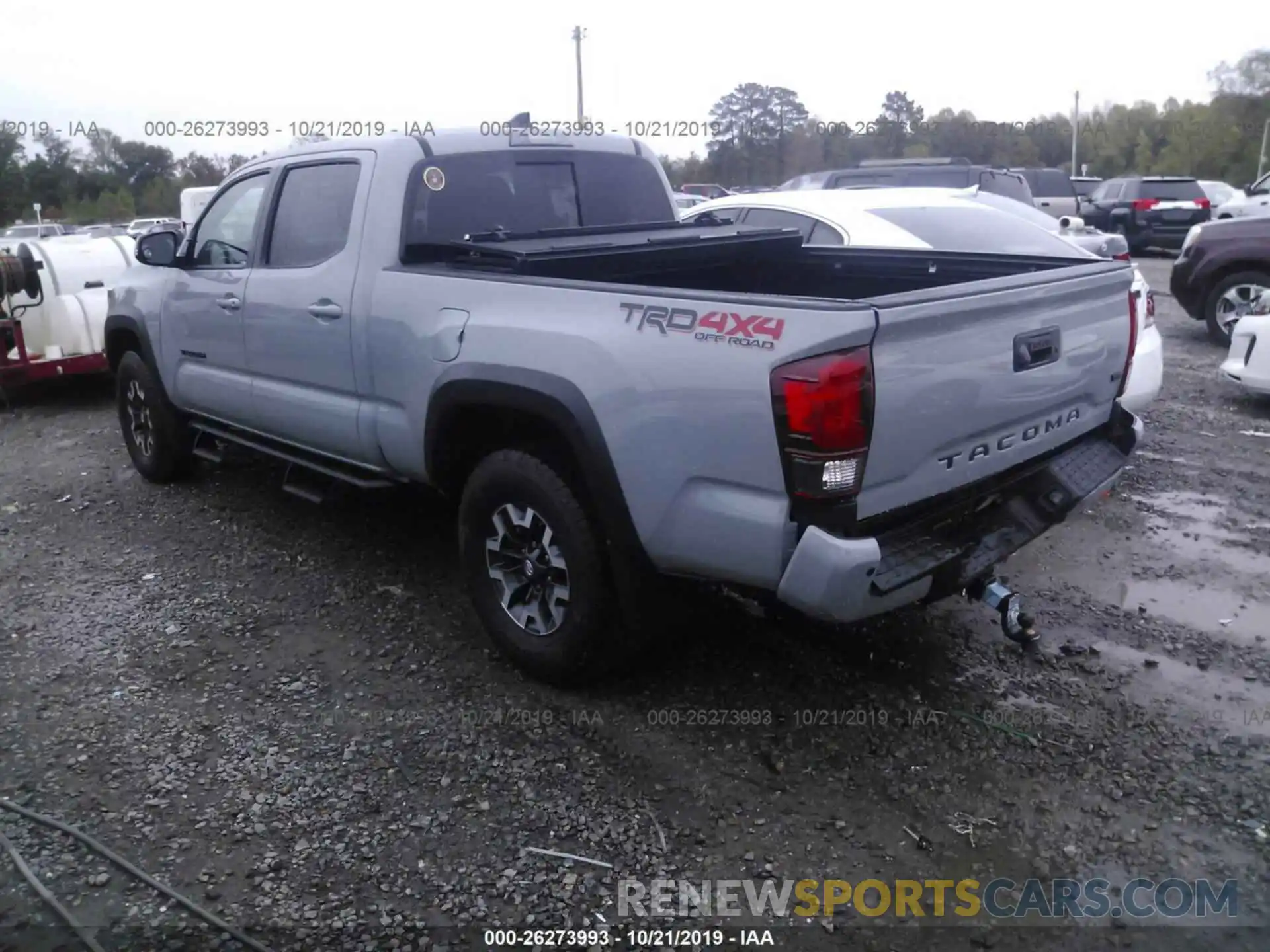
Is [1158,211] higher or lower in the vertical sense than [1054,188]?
lower

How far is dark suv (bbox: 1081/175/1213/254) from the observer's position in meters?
20.7

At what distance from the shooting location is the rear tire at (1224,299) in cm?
991

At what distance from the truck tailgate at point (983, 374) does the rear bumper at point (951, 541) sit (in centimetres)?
10

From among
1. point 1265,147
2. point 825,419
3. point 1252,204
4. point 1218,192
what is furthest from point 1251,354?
point 1265,147

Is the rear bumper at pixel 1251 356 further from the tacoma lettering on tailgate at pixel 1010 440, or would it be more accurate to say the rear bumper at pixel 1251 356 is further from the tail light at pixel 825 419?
the tail light at pixel 825 419

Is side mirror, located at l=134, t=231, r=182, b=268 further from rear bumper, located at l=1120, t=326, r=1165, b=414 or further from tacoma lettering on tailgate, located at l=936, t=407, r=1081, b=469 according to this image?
rear bumper, located at l=1120, t=326, r=1165, b=414

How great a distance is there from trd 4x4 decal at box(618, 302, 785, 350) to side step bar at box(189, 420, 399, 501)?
5.89 feet

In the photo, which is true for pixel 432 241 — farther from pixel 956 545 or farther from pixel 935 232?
pixel 935 232

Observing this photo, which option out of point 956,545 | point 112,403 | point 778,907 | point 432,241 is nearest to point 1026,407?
point 956,545

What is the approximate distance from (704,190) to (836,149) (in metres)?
3.86

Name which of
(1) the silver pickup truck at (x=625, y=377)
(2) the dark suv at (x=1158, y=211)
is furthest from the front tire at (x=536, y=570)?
(2) the dark suv at (x=1158, y=211)

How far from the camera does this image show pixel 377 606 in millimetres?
4855

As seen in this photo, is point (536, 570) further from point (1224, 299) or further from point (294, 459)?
point (1224, 299)

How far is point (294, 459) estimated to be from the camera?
5.20 meters
